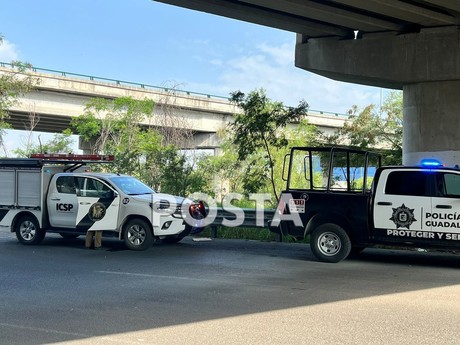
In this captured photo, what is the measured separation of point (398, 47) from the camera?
16.2 metres

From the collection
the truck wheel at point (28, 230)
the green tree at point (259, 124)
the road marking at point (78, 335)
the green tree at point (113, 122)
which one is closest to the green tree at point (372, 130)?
the green tree at point (259, 124)

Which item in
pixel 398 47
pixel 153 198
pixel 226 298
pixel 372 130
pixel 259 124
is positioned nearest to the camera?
pixel 226 298

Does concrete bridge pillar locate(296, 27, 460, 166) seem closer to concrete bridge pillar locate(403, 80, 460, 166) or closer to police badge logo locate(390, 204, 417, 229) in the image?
concrete bridge pillar locate(403, 80, 460, 166)

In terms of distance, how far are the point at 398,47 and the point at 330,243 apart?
7.56m

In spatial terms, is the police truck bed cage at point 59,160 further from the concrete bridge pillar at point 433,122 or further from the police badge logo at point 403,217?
the concrete bridge pillar at point 433,122

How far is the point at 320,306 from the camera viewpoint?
7473mm

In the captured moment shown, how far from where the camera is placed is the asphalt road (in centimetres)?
612

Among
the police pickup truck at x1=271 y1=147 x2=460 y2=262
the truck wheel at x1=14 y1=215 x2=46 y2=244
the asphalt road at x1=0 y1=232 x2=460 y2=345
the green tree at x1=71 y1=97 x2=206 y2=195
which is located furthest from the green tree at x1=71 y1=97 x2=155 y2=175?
the police pickup truck at x1=271 y1=147 x2=460 y2=262

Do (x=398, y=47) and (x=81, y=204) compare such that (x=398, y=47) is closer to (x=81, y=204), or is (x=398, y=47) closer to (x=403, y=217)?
(x=403, y=217)

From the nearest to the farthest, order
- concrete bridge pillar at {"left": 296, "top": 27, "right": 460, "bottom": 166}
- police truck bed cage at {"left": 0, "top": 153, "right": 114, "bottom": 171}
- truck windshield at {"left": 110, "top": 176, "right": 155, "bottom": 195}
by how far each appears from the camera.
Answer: truck windshield at {"left": 110, "top": 176, "right": 155, "bottom": 195}, police truck bed cage at {"left": 0, "top": 153, "right": 114, "bottom": 171}, concrete bridge pillar at {"left": 296, "top": 27, "right": 460, "bottom": 166}

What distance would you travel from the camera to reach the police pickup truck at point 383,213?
415 inches

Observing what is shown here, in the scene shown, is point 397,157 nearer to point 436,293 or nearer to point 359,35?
point 359,35

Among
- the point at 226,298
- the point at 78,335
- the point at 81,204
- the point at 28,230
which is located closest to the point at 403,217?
the point at 226,298

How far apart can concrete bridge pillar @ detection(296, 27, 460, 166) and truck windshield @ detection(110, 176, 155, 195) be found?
23.5 feet
